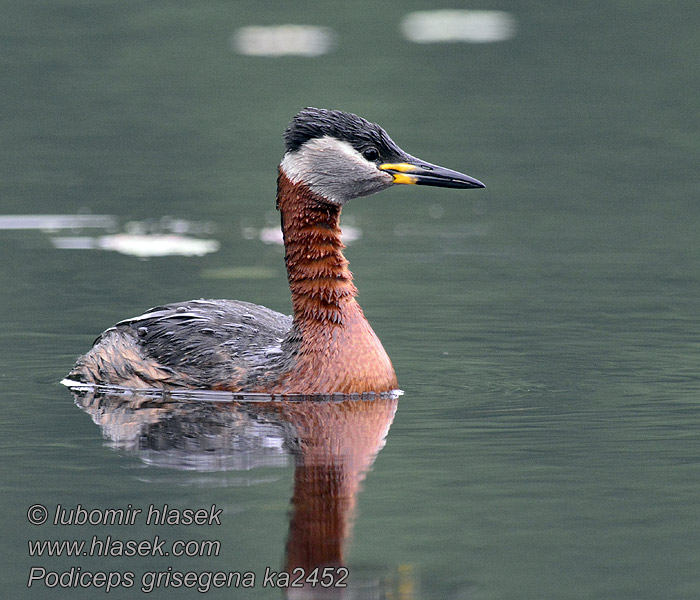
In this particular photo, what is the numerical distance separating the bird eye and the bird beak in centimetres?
8

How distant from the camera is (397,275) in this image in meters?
13.7

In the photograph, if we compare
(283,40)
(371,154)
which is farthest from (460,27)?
(371,154)

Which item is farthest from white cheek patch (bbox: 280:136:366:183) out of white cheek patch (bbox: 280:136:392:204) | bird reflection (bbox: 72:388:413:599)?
bird reflection (bbox: 72:388:413:599)

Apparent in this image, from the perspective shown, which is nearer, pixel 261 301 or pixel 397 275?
pixel 261 301

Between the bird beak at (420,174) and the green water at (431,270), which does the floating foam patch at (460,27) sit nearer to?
the green water at (431,270)

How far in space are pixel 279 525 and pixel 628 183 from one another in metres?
12.3

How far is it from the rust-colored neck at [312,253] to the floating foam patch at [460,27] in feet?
56.7

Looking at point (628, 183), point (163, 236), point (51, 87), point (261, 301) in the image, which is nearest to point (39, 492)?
point (261, 301)

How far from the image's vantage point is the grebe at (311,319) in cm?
952

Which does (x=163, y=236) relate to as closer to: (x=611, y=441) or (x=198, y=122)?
(x=198, y=122)

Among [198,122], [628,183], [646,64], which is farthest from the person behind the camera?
[646,64]

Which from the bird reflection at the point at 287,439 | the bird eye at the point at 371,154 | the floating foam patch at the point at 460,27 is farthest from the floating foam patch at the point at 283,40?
the bird reflection at the point at 287,439

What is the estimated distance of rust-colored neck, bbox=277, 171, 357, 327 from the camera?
9766 mm

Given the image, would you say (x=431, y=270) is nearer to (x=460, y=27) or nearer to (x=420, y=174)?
(x=420, y=174)
